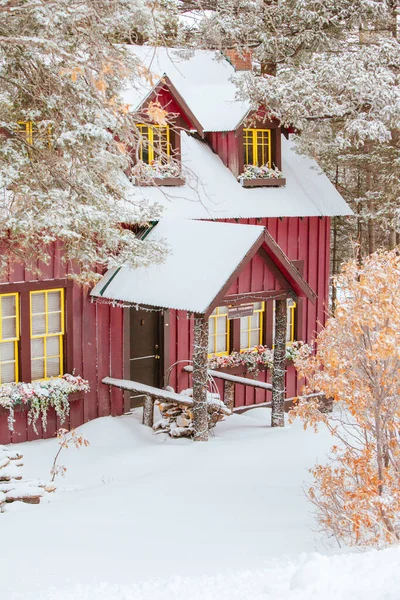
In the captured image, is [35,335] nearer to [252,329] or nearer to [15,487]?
[15,487]

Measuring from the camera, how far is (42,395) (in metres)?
13.0

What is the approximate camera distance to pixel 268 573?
653 cm

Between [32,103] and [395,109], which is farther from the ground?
[395,109]

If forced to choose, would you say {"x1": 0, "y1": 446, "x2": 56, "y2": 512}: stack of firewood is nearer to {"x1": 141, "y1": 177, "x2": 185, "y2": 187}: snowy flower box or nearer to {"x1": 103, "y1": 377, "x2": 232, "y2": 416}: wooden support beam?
{"x1": 103, "y1": 377, "x2": 232, "y2": 416}: wooden support beam

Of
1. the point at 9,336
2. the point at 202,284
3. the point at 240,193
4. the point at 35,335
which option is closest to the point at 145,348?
the point at 35,335

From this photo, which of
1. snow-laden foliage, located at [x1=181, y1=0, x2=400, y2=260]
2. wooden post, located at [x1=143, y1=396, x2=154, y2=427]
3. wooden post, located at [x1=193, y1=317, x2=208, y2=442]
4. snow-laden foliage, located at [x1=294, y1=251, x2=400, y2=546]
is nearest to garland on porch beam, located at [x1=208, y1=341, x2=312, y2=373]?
wooden post, located at [x1=143, y1=396, x2=154, y2=427]

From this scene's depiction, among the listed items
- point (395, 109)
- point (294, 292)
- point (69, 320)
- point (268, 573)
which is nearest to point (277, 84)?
point (395, 109)

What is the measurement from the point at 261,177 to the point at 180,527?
9586 millimetres

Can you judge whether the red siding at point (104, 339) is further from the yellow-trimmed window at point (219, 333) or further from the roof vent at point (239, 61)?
the roof vent at point (239, 61)

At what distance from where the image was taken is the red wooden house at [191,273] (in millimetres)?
12539

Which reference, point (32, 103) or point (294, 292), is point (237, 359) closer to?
point (294, 292)

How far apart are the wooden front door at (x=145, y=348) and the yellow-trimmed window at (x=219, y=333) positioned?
1.18 m

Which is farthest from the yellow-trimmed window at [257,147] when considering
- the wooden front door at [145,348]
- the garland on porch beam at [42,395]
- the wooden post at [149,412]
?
the garland on porch beam at [42,395]

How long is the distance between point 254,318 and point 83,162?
8.05m
